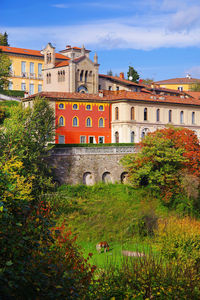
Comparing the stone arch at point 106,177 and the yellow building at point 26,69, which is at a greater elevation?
the yellow building at point 26,69

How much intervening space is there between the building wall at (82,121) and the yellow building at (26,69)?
94.4 feet

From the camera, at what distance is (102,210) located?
129ft

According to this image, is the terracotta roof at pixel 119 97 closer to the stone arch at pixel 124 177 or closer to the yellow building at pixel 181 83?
the stone arch at pixel 124 177

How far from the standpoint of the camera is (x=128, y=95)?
57625mm

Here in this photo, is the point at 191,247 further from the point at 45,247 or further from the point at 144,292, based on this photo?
the point at 45,247

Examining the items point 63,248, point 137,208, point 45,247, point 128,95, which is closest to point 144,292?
point 63,248

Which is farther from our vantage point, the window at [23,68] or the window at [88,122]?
the window at [23,68]

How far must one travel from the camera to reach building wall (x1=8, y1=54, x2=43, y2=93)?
273ft

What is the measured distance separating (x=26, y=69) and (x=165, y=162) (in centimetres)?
5054

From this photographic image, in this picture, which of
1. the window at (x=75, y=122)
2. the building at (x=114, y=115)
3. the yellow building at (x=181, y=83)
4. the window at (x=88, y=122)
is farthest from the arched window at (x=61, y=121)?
the yellow building at (x=181, y=83)

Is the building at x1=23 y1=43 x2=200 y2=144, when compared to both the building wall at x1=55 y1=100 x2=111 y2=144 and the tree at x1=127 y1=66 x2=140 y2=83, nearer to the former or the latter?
the building wall at x1=55 y1=100 x2=111 y2=144

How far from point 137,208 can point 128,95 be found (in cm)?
2135

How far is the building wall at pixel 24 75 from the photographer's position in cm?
8306

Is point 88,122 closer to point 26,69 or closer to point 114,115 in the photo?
point 114,115
